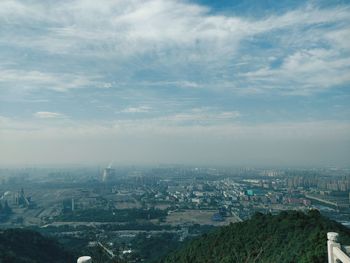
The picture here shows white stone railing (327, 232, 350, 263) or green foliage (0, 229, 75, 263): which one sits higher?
white stone railing (327, 232, 350, 263)

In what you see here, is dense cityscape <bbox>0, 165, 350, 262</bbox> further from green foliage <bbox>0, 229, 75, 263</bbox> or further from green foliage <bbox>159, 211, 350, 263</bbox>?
green foliage <bbox>159, 211, 350, 263</bbox>

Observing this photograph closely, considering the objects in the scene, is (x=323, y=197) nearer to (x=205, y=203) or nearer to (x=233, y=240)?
(x=205, y=203)

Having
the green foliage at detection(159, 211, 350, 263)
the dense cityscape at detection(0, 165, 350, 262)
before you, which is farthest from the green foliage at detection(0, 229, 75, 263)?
the green foliage at detection(159, 211, 350, 263)

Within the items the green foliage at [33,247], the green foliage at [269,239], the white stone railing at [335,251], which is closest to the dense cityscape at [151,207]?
the green foliage at [33,247]

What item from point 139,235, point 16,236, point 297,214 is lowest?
point 139,235

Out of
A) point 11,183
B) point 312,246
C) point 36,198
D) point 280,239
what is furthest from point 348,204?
point 11,183
